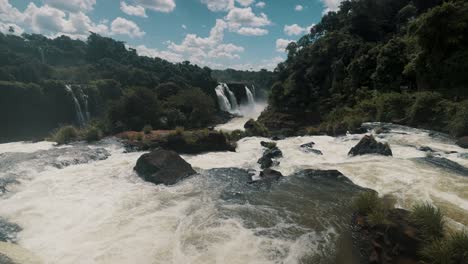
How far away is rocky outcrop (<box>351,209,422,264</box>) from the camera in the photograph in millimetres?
7312

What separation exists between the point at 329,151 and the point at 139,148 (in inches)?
508

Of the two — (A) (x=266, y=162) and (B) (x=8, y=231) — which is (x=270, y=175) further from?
(B) (x=8, y=231)

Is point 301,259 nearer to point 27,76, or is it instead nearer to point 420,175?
point 420,175

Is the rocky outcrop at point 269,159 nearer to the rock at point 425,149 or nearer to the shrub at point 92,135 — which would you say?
the rock at point 425,149

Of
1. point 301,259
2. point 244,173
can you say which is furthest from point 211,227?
point 244,173

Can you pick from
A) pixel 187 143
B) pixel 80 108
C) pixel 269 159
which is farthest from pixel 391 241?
pixel 80 108

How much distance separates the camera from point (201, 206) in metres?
11.3

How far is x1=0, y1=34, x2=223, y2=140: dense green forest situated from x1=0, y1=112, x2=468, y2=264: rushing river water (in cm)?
1328

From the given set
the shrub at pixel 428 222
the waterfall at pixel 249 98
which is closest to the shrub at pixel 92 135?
the shrub at pixel 428 222

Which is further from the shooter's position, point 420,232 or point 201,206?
point 201,206

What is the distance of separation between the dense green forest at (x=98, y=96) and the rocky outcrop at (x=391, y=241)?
937 inches

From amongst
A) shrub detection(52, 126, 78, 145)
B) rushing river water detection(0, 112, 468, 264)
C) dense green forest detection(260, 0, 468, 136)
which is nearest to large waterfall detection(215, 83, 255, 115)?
dense green forest detection(260, 0, 468, 136)

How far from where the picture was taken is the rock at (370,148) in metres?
16.6

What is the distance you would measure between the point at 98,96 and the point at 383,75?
43.5 m
